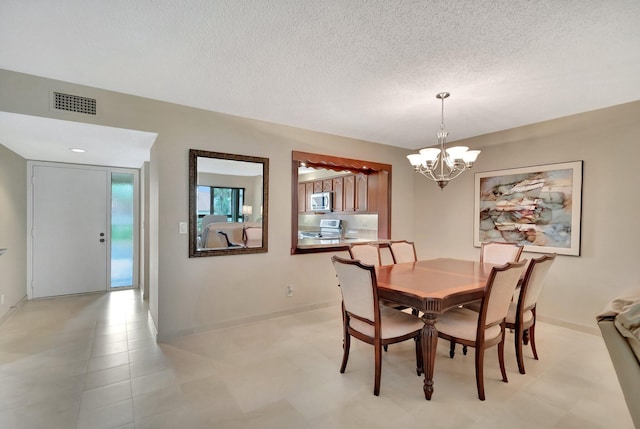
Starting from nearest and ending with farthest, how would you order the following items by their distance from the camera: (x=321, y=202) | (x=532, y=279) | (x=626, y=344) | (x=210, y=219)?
(x=626, y=344) < (x=532, y=279) < (x=210, y=219) < (x=321, y=202)

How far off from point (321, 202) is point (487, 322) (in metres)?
4.35

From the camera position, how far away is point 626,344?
1.30 metres

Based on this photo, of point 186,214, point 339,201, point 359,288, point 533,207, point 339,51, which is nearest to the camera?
point 339,51

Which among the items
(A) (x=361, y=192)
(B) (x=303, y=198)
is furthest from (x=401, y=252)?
(B) (x=303, y=198)

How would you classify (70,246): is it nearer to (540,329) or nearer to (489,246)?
(489,246)

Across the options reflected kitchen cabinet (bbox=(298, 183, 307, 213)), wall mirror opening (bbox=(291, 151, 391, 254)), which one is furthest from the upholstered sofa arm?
reflected kitchen cabinet (bbox=(298, 183, 307, 213))

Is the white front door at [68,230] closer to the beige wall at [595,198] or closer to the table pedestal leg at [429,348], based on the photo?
the table pedestal leg at [429,348]

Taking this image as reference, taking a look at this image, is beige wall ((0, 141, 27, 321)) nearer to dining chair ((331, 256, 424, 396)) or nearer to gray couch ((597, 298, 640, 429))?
dining chair ((331, 256, 424, 396))

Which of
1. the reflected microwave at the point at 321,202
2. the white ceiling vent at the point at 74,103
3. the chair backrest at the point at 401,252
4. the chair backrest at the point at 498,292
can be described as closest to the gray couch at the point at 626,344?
the chair backrest at the point at 498,292

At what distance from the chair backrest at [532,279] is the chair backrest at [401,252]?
129 centimetres

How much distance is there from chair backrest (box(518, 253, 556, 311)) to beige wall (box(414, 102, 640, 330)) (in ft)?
4.32

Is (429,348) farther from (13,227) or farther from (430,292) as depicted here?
(13,227)

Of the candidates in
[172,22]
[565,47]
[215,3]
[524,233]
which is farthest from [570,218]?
[172,22]

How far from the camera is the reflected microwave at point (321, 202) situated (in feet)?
19.7
